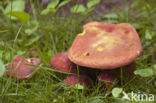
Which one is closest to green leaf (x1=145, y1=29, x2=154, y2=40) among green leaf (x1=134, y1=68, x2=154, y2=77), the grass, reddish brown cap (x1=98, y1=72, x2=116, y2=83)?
the grass

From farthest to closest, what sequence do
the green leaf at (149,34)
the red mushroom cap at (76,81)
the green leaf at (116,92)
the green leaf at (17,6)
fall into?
1. the green leaf at (17,6)
2. the green leaf at (149,34)
3. the red mushroom cap at (76,81)
4. the green leaf at (116,92)

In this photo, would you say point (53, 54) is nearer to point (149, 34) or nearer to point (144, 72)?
point (144, 72)

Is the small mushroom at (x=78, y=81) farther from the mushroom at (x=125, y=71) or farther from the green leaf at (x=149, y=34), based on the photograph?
the green leaf at (x=149, y=34)

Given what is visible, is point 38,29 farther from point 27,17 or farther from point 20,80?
point 20,80

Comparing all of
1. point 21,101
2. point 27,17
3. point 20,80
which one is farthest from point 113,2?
point 21,101

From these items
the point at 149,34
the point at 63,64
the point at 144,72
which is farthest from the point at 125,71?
the point at 149,34

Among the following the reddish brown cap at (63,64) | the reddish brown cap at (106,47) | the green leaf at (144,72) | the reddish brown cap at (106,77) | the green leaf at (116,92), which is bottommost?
the green leaf at (116,92)

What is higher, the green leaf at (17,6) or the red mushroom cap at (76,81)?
the green leaf at (17,6)

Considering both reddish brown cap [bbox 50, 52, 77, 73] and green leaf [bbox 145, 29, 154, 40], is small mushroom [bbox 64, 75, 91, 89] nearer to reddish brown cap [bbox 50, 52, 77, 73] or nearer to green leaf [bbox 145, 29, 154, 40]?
reddish brown cap [bbox 50, 52, 77, 73]

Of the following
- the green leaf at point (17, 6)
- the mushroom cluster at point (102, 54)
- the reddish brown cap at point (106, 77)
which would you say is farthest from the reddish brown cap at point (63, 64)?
the green leaf at point (17, 6)
